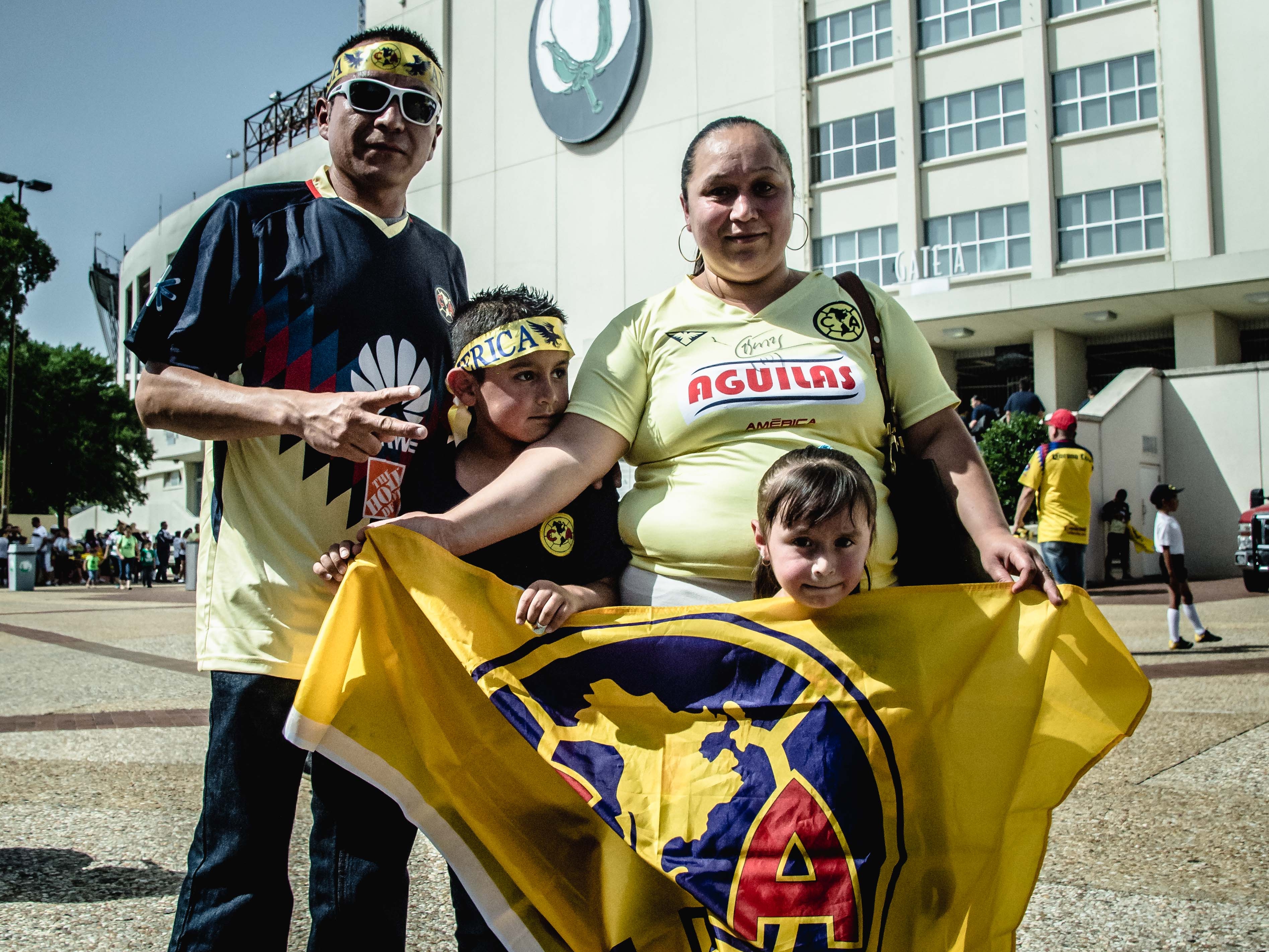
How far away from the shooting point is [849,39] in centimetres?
3275

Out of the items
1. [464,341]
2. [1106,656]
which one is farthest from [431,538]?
[1106,656]

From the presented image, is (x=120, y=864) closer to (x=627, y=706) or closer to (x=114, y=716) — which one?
(x=627, y=706)

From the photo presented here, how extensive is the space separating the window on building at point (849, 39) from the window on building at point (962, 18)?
3.57 feet

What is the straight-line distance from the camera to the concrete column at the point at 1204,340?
91.6 ft

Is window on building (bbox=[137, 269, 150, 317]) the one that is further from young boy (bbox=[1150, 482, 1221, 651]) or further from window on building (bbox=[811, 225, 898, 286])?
young boy (bbox=[1150, 482, 1221, 651])

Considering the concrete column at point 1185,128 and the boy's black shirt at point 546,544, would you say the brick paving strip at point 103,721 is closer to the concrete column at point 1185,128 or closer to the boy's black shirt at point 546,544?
the boy's black shirt at point 546,544

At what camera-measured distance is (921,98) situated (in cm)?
3152

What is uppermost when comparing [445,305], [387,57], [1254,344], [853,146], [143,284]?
[143,284]

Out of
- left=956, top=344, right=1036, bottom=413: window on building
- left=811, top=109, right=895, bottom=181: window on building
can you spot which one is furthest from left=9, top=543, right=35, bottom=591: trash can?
left=956, top=344, right=1036, bottom=413: window on building

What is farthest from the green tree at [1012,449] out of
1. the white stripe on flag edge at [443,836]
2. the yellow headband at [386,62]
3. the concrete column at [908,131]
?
the white stripe on flag edge at [443,836]

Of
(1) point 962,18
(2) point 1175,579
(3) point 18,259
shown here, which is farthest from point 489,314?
(3) point 18,259

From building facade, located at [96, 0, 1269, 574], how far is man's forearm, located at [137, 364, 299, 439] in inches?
1035

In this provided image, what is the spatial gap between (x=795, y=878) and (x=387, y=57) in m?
2.09

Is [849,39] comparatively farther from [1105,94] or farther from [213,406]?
[213,406]
